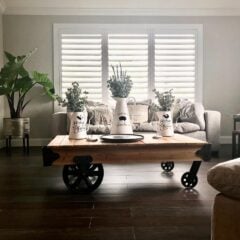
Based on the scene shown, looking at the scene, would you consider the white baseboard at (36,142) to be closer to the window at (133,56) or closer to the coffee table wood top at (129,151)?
the window at (133,56)

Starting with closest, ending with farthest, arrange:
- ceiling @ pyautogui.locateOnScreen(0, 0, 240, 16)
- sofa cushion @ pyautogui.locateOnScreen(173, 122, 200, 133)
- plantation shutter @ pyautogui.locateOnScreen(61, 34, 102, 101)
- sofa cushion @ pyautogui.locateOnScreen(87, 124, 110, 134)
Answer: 1. sofa cushion @ pyautogui.locateOnScreen(87, 124, 110, 134)
2. sofa cushion @ pyautogui.locateOnScreen(173, 122, 200, 133)
3. ceiling @ pyautogui.locateOnScreen(0, 0, 240, 16)
4. plantation shutter @ pyautogui.locateOnScreen(61, 34, 102, 101)

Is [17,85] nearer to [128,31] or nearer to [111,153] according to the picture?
[128,31]

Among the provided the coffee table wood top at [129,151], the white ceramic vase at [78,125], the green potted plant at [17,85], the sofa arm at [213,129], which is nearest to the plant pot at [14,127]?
the green potted plant at [17,85]

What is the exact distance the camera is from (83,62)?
5773mm

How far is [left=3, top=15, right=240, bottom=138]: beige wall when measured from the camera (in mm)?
5762

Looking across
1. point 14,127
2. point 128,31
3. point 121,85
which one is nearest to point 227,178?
Answer: point 121,85

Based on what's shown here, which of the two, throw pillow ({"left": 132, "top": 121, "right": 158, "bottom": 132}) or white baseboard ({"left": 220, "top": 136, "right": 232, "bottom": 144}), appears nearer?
throw pillow ({"left": 132, "top": 121, "right": 158, "bottom": 132})

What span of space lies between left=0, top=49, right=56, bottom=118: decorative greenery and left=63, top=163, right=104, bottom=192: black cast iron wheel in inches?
101

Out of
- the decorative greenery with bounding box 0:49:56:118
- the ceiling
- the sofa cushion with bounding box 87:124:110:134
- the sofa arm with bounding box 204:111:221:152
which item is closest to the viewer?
the sofa cushion with bounding box 87:124:110:134

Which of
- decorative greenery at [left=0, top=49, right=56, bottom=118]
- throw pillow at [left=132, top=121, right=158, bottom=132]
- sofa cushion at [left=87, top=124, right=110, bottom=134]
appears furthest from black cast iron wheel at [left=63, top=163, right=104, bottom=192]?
decorative greenery at [left=0, top=49, right=56, bottom=118]

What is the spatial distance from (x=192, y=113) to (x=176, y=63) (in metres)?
1.26

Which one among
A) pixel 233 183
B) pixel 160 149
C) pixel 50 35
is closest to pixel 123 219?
pixel 160 149

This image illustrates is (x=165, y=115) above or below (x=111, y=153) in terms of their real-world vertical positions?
above

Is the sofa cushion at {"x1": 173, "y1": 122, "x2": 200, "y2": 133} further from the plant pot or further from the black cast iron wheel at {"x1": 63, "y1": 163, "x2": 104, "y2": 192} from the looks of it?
the plant pot
